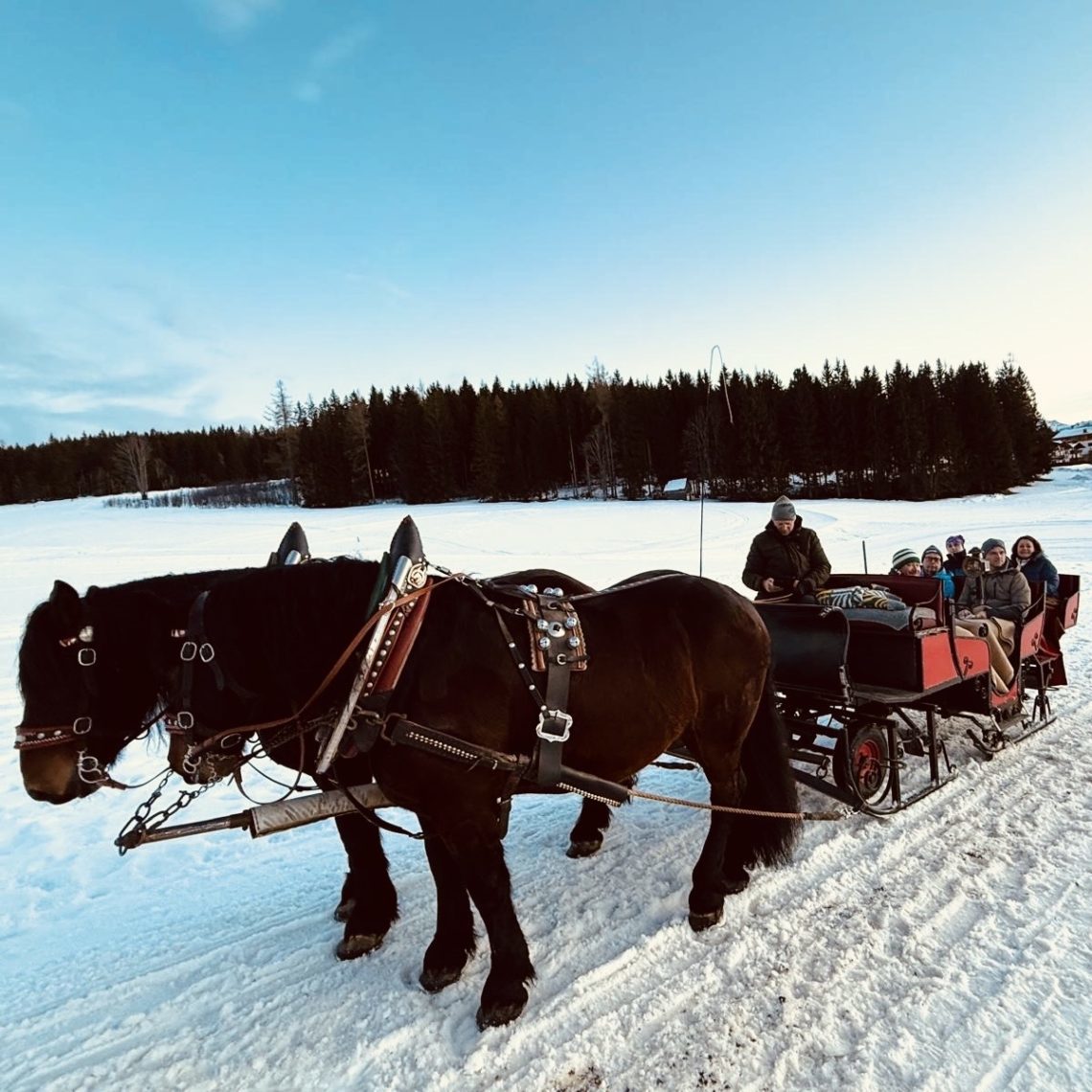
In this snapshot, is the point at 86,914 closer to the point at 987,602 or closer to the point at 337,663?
the point at 337,663

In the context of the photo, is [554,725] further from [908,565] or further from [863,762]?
[908,565]

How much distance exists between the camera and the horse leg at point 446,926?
2.89m

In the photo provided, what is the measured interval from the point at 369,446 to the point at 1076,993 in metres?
54.6

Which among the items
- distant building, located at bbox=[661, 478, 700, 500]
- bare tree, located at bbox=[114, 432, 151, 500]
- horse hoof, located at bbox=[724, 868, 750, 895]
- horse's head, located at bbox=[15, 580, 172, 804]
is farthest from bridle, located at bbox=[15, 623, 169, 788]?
bare tree, located at bbox=[114, 432, 151, 500]

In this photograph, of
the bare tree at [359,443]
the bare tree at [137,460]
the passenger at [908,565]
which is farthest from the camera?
the bare tree at [137,460]

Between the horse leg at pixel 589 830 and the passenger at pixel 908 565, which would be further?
the passenger at pixel 908 565

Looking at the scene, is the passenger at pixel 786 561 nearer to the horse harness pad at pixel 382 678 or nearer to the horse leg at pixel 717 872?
the horse leg at pixel 717 872

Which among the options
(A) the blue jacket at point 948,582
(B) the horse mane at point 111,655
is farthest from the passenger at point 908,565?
(B) the horse mane at point 111,655

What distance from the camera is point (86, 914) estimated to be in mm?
3510

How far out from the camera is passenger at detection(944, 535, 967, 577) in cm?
707

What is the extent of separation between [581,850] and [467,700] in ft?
5.71

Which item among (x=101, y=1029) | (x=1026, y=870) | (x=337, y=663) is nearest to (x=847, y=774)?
(x=1026, y=870)

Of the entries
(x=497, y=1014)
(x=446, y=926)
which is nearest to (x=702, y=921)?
(x=497, y=1014)

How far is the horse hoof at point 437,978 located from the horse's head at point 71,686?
1588mm
